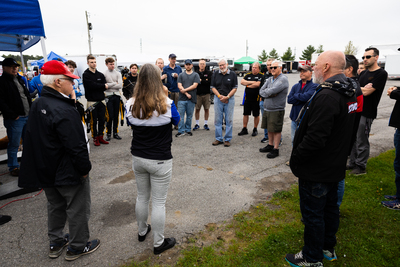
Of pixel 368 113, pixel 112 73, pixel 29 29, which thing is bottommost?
pixel 368 113

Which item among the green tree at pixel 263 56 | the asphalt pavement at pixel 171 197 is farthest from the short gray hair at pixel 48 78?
the green tree at pixel 263 56

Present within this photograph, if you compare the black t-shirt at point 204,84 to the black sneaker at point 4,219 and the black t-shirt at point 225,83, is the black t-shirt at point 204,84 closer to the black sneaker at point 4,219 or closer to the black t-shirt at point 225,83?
the black t-shirt at point 225,83

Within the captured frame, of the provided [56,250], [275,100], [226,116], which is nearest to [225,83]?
[226,116]

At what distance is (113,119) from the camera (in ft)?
23.1

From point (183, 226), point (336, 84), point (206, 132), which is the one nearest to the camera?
point (336, 84)

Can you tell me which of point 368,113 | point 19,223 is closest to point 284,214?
point 368,113

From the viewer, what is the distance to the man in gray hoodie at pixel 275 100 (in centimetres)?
523

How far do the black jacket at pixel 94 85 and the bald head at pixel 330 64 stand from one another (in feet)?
18.0

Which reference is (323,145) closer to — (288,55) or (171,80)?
(171,80)

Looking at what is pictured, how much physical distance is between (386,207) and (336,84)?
2.41 m

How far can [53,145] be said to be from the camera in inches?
91.0

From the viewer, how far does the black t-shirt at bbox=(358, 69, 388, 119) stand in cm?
401

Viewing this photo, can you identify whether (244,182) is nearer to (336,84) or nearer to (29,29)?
(336,84)

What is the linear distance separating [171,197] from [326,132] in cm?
251
